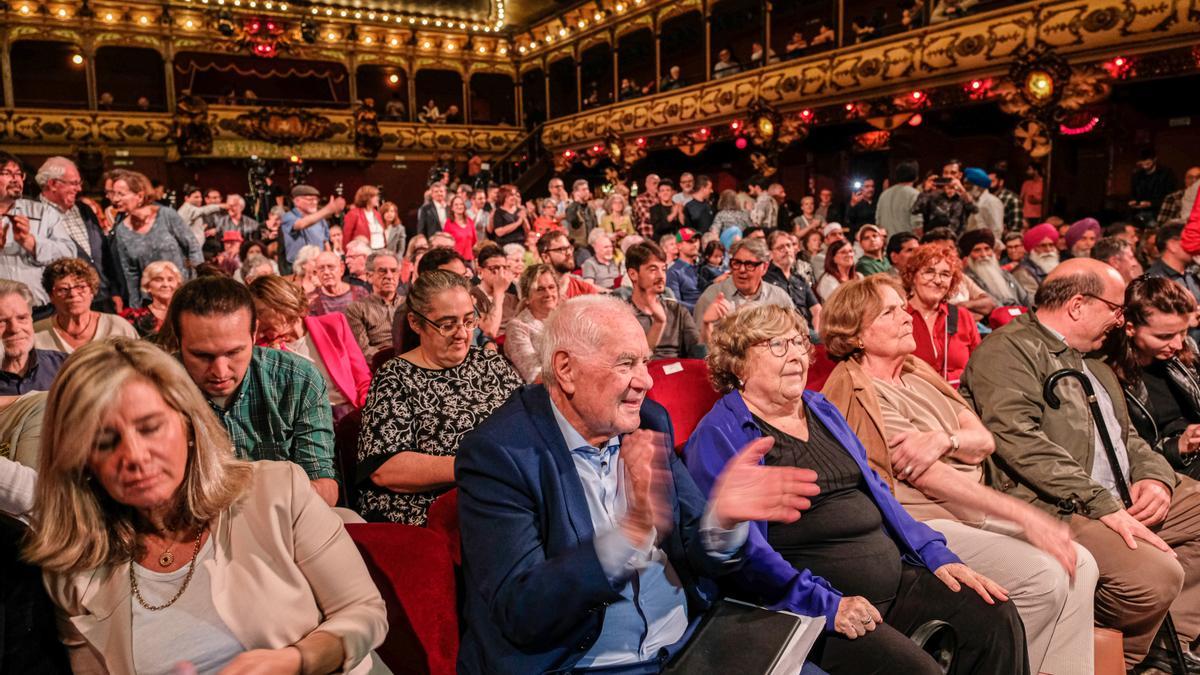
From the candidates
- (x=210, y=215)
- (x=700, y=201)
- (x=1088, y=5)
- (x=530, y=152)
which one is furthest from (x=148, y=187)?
(x=530, y=152)

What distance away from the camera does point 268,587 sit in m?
1.31

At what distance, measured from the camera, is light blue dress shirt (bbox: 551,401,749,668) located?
144 cm

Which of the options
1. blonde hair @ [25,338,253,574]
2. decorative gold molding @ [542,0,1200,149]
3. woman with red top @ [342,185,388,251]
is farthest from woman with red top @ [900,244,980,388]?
decorative gold molding @ [542,0,1200,149]


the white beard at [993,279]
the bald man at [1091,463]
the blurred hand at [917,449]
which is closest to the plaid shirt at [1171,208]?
the white beard at [993,279]

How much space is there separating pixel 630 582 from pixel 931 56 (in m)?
10.7

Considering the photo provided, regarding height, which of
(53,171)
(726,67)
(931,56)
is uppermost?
(726,67)

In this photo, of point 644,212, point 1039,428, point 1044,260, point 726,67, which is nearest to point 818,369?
point 1039,428

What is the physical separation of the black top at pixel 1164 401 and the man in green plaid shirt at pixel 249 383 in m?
2.96

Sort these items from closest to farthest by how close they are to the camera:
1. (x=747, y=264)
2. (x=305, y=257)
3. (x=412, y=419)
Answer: (x=412, y=419), (x=747, y=264), (x=305, y=257)

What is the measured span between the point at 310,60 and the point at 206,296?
1882cm

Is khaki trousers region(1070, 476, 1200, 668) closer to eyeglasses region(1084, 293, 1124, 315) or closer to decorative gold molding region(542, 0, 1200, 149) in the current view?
eyeglasses region(1084, 293, 1124, 315)

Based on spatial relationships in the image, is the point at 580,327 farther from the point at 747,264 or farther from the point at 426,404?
the point at 747,264

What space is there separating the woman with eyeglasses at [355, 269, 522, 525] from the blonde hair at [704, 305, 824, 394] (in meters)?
0.68

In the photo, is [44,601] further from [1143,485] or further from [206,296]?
[1143,485]
